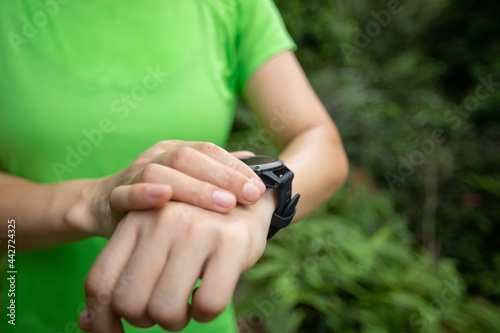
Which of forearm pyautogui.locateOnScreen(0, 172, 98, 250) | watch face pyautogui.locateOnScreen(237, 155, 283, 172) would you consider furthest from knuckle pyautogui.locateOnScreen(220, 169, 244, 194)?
forearm pyautogui.locateOnScreen(0, 172, 98, 250)

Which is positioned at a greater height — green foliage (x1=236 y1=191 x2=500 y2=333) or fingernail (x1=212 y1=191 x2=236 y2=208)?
fingernail (x1=212 y1=191 x2=236 y2=208)

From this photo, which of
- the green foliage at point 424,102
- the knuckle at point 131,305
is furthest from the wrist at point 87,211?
the green foliage at point 424,102

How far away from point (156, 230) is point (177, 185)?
0.09m

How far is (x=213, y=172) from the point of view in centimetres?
64

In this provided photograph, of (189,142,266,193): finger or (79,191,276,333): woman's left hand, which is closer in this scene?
(79,191,276,333): woman's left hand

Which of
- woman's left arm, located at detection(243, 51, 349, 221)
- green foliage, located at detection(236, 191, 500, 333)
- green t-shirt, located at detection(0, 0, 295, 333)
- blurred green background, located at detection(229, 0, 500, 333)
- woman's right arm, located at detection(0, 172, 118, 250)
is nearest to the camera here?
woman's right arm, located at detection(0, 172, 118, 250)

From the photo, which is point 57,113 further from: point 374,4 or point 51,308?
point 374,4

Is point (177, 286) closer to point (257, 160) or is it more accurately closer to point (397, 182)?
point (257, 160)

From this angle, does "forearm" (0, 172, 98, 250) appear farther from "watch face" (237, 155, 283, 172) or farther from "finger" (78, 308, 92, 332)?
"watch face" (237, 155, 283, 172)

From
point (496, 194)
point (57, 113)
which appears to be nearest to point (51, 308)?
point (57, 113)

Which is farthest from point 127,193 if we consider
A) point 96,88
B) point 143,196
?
point 96,88

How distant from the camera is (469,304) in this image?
9.09 feet

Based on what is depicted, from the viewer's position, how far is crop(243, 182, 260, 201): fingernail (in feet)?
2.12

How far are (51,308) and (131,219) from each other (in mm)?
611
